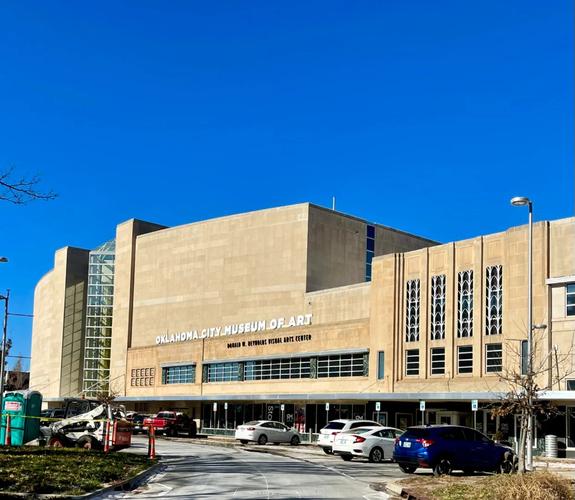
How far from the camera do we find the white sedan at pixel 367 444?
32.0 meters

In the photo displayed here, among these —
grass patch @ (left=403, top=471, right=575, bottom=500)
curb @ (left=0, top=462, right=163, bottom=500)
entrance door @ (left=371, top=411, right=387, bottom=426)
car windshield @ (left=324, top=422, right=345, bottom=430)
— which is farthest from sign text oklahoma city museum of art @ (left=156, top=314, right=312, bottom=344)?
grass patch @ (left=403, top=471, right=575, bottom=500)

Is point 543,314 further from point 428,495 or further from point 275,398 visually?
point 428,495

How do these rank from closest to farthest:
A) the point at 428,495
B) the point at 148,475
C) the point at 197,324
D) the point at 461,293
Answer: the point at 428,495, the point at 148,475, the point at 461,293, the point at 197,324

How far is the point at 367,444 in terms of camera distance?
3212cm

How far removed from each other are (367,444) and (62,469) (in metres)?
14.6

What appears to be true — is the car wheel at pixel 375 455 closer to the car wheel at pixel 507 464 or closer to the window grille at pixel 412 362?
the car wheel at pixel 507 464

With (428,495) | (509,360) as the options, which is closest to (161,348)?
(509,360)

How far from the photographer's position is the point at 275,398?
5897cm

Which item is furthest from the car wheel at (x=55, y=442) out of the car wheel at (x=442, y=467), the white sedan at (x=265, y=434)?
the white sedan at (x=265, y=434)

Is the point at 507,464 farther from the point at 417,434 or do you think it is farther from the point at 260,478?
the point at 260,478

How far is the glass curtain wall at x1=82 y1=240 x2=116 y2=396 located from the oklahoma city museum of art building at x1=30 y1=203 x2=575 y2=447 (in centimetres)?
16

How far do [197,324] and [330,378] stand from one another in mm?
21028

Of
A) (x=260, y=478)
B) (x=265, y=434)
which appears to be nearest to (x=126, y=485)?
(x=260, y=478)

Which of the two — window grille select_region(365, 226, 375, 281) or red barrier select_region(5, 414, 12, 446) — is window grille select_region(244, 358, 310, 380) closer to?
window grille select_region(365, 226, 375, 281)
